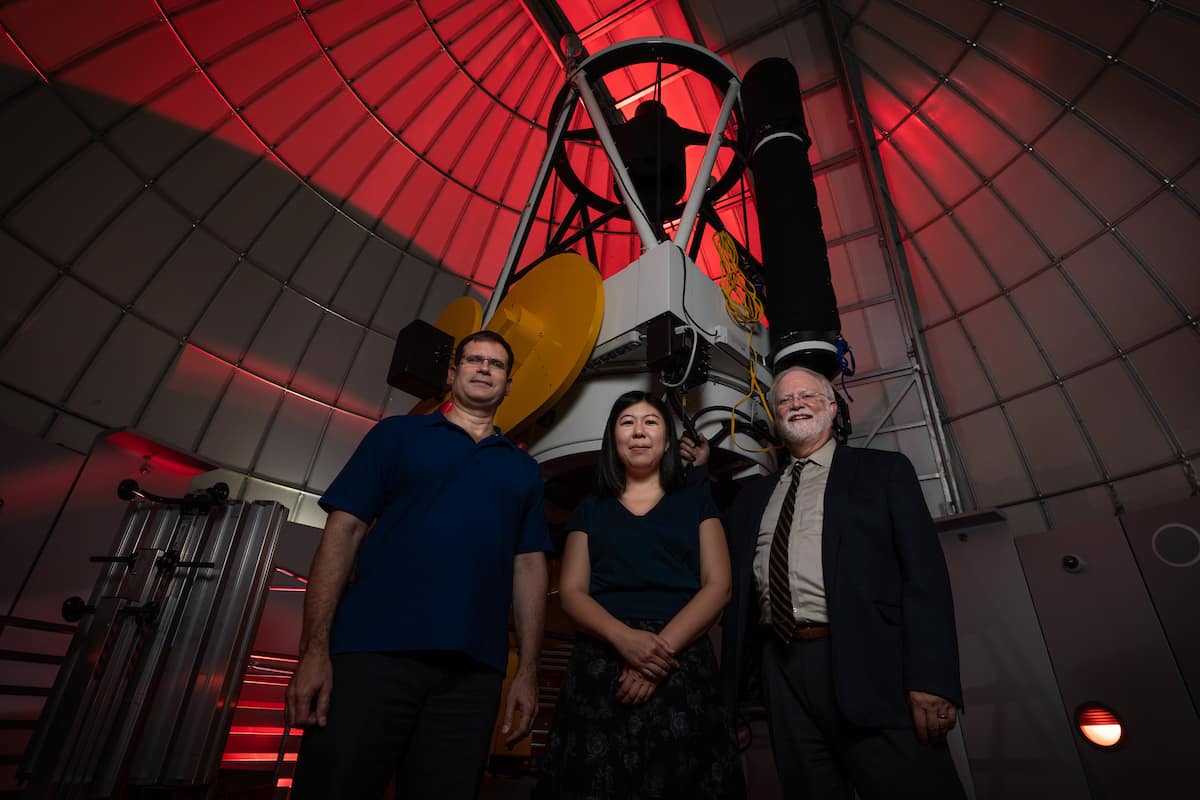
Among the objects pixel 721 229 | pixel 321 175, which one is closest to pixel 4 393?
pixel 321 175

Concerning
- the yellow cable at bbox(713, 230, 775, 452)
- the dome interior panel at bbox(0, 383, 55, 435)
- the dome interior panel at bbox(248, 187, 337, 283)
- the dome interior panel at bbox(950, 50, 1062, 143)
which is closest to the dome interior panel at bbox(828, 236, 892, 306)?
the dome interior panel at bbox(950, 50, 1062, 143)

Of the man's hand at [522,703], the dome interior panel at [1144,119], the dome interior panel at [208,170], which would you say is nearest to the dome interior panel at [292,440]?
the dome interior panel at [208,170]

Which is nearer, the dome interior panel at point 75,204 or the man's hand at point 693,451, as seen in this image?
the man's hand at point 693,451

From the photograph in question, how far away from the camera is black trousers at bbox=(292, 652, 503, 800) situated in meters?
1.62

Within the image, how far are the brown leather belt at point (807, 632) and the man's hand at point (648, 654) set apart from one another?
46cm

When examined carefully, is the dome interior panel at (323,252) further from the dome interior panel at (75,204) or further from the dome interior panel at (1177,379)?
the dome interior panel at (1177,379)

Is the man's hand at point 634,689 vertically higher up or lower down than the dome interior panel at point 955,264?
lower down

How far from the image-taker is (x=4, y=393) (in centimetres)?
779

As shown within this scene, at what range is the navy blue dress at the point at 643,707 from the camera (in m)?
1.81

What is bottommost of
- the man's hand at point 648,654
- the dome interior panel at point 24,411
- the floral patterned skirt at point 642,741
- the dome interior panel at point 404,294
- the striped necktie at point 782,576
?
the floral patterned skirt at point 642,741

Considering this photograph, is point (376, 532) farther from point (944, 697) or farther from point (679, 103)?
point (679, 103)

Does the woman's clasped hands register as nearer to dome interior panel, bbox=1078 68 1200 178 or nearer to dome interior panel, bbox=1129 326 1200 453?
dome interior panel, bbox=1129 326 1200 453

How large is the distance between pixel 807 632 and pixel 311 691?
5.25ft

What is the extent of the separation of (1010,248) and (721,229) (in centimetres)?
680
